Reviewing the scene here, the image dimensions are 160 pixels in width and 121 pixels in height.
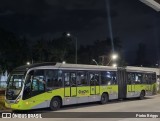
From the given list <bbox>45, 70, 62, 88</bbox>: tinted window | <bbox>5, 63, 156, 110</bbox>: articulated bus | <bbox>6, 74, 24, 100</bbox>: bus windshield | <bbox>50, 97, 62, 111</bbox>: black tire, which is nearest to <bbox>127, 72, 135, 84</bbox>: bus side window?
<bbox>5, 63, 156, 110</bbox>: articulated bus

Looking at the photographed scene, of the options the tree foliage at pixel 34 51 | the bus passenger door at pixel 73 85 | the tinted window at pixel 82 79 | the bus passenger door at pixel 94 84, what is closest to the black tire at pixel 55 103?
the bus passenger door at pixel 73 85

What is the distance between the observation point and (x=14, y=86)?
→ 59.6 feet

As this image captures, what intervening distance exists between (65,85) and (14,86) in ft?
11.4

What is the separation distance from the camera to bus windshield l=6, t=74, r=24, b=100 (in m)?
17.7

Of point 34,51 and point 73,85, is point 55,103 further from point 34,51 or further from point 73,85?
point 34,51

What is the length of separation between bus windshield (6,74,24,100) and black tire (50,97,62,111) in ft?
7.72

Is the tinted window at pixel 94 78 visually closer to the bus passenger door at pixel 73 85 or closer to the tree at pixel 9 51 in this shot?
the bus passenger door at pixel 73 85

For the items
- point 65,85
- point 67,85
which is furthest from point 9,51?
point 65,85

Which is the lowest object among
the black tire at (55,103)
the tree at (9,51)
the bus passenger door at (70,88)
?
the black tire at (55,103)

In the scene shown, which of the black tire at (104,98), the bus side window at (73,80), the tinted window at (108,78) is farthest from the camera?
the tinted window at (108,78)

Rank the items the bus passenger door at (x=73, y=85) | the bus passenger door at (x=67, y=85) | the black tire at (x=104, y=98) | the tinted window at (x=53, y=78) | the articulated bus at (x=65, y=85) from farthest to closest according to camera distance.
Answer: the black tire at (x=104, y=98) < the bus passenger door at (x=73, y=85) < the bus passenger door at (x=67, y=85) < the tinted window at (x=53, y=78) < the articulated bus at (x=65, y=85)

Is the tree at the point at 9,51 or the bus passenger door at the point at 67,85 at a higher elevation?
the tree at the point at 9,51

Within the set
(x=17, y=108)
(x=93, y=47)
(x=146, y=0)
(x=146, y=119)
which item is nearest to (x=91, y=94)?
(x=17, y=108)

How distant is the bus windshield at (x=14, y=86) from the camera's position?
17.7 m
